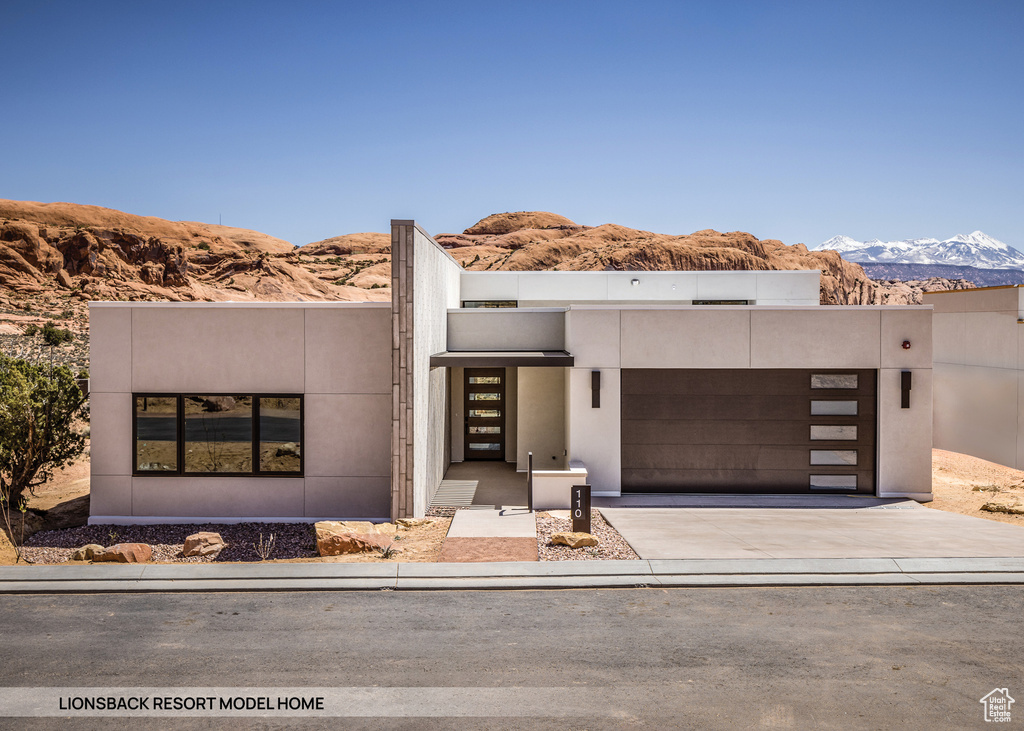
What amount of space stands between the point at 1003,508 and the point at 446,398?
11802mm

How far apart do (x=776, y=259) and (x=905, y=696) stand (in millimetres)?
83748

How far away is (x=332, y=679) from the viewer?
19.0 ft

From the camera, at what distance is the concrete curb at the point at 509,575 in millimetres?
8195

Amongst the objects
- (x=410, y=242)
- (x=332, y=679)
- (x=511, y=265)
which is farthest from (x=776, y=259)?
(x=332, y=679)

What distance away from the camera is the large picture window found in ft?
40.8

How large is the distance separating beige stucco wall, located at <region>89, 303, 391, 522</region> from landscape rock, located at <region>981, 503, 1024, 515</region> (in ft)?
37.9

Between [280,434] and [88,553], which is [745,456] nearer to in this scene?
[280,434]

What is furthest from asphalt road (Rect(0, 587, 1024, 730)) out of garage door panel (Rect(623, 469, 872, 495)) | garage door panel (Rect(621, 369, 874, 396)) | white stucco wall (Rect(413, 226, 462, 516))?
garage door panel (Rect(621, 369, 874, 396))

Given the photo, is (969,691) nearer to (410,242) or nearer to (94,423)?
(410,242)

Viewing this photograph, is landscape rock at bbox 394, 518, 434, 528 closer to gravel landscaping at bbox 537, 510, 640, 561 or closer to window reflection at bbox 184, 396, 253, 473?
gravel landscaping at bbox 537, 510, 640, 561

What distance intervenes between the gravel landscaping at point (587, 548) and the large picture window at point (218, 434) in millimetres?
4853

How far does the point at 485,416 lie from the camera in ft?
57.8

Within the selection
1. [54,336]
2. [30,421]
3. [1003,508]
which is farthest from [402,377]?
[54,336]

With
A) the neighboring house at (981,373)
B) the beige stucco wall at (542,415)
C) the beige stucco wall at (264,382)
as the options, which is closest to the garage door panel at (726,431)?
the beige stucco wall at (542,415)
